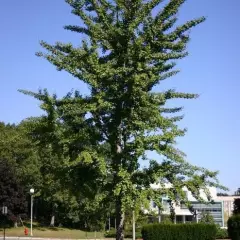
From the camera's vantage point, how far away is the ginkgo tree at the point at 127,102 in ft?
40.3

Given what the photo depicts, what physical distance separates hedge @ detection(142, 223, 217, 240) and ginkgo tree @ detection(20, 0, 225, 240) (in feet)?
58.2

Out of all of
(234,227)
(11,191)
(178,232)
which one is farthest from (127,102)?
(11,191)

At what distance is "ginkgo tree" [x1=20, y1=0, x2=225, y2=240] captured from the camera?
12.3 m

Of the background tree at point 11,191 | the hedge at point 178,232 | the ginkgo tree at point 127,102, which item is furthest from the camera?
the background tree at point 11,191

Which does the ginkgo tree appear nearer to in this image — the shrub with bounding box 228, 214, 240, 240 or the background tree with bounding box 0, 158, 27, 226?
the shrub with bounding box 228, 214, 240, 240

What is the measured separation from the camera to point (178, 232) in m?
30.3

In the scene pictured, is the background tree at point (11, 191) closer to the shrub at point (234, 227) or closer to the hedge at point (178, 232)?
the hedge at point (178, 232)

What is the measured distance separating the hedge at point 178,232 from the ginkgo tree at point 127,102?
17747 millimetres

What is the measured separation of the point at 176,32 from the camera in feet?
43.1

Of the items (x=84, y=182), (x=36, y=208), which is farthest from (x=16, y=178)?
(x=84, y=182)

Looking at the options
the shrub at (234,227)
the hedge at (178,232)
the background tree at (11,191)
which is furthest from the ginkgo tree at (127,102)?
the background tree at (11,191)

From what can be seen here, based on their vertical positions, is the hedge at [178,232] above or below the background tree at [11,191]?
below

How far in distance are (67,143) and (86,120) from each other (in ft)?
3.15

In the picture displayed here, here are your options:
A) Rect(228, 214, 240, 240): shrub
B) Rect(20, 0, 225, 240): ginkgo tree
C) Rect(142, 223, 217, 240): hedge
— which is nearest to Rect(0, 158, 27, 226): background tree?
Rect(142, 223, 217, 240): hedge
